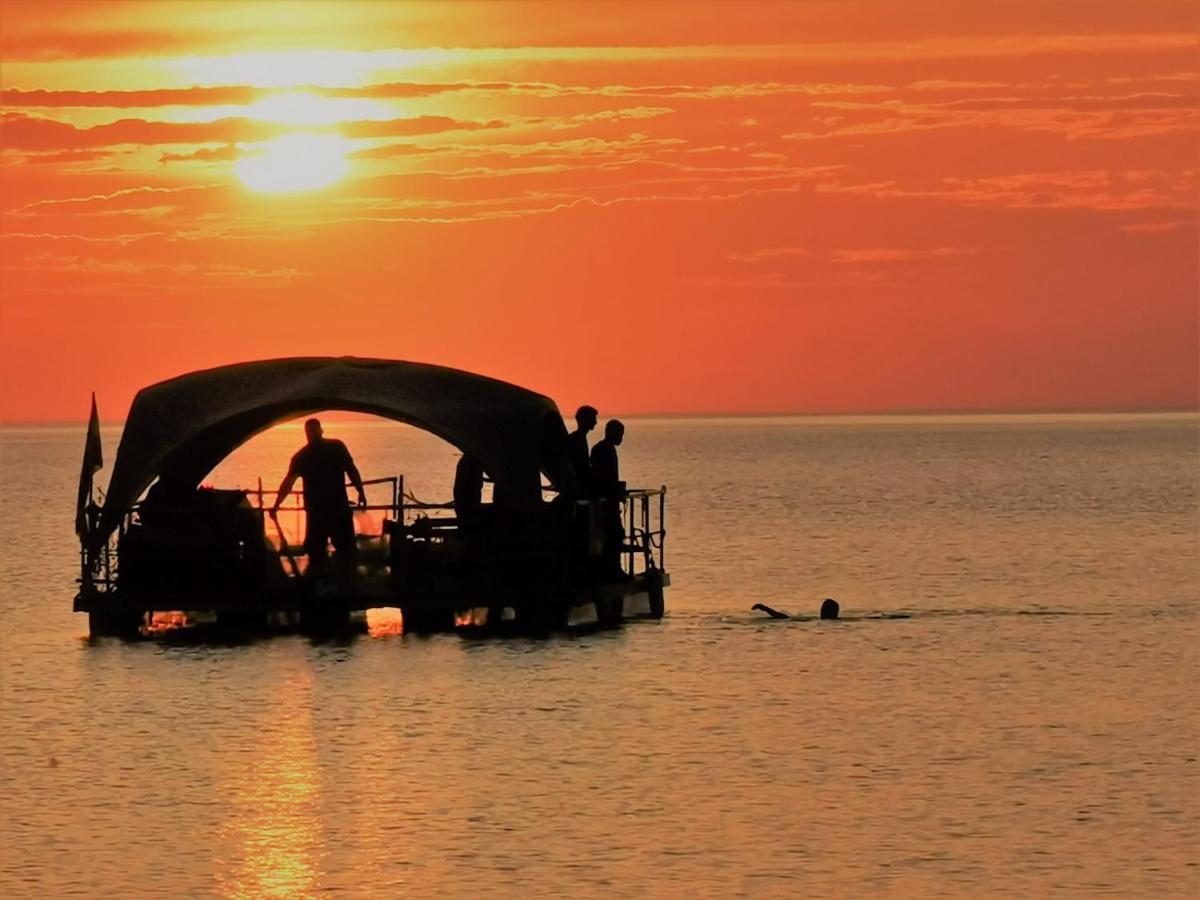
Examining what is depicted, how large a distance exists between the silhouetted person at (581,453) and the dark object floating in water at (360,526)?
7.0 inches

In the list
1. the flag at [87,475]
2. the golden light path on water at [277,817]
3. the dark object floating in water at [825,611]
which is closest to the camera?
the golden light path on water at [277,817]

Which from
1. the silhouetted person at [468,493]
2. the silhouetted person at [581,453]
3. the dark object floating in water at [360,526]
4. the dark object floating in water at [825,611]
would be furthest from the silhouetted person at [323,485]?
the dark object floating in water at [825,611]

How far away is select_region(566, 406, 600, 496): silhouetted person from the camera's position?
107 feet

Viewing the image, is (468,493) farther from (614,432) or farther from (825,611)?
(825,611)

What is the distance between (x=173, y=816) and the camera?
21.9 metres

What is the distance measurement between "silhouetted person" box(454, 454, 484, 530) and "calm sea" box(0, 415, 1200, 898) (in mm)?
1766

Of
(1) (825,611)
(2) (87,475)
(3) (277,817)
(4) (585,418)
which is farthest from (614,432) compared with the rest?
(3) (277,817)

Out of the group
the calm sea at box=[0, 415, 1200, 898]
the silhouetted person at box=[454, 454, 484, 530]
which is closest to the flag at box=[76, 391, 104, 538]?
the calm sea at box=[0, 415, 1200, 898]

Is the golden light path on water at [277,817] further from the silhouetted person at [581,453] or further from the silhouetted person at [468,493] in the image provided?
the silhouetted person at [581,453]

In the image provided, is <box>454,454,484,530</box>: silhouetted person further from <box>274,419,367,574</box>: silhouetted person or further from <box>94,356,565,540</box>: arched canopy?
<box>274,419,367,574</box>: silhouetted person

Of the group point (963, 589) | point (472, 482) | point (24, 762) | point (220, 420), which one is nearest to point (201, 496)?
point (220, 420)

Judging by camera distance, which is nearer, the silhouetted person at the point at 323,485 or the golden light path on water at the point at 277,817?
the golden light path on water at the point at 277,817

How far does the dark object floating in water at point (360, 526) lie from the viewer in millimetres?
32375

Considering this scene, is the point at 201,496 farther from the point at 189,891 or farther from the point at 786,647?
the point at 189,891
